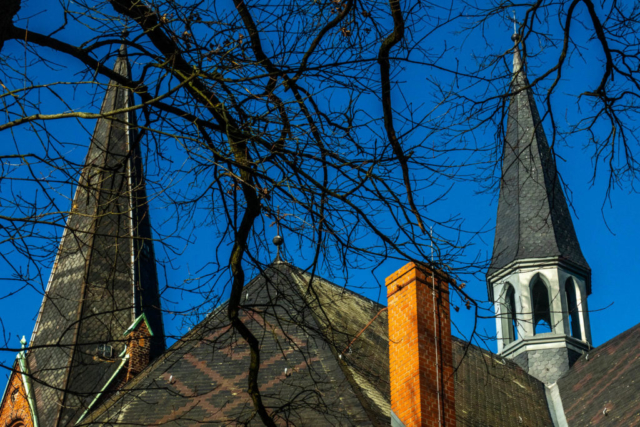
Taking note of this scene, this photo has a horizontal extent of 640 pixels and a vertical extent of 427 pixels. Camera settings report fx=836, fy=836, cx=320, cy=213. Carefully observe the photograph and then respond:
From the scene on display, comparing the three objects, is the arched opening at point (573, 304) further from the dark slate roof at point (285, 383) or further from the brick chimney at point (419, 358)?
the brick chimney at point (419, 358)

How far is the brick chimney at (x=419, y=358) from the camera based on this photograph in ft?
35.8

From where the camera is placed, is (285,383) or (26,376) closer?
(26,376)

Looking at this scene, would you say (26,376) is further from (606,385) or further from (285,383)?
(606,385)

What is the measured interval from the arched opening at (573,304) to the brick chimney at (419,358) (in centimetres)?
1287

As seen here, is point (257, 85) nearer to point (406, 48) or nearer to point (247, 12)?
point (247, 12)

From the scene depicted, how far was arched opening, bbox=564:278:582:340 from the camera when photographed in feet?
77.8

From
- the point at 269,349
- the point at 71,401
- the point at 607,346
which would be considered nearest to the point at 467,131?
the point at 269,349

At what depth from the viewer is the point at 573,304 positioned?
24016mm

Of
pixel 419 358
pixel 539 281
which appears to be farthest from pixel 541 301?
pixel 419 358

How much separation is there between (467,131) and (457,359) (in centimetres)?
1418

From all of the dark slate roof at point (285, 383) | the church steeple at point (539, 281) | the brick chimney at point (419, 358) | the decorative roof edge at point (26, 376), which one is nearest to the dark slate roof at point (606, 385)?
the church steeple at point (539, 281)

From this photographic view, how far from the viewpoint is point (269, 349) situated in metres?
13.4


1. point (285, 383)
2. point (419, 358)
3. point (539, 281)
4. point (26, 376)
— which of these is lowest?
point (26, 376)

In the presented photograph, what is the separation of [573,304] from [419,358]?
14097 millimetres
